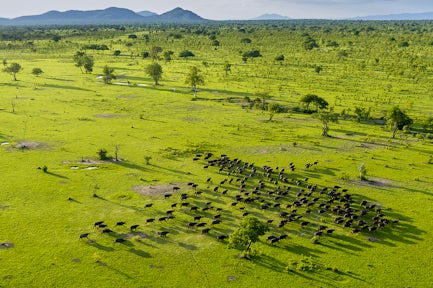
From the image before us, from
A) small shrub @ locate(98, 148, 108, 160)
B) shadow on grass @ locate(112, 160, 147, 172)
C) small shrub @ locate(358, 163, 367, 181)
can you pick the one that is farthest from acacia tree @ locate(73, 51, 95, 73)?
small shrub @ locate(358, 163, 367, 181)

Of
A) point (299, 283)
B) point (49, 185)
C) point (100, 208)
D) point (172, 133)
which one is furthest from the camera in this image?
point (172, 133)

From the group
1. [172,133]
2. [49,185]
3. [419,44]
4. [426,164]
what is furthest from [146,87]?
[419,44]

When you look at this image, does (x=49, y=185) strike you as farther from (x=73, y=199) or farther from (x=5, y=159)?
(x=5, y=159)

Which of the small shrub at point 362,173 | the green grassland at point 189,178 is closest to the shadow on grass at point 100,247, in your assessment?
the green grassland at point 189,178

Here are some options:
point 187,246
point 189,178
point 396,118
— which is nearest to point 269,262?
point 187,246

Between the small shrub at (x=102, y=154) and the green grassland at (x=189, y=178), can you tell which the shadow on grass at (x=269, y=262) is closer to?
the green grassland at (x=189, y=178)

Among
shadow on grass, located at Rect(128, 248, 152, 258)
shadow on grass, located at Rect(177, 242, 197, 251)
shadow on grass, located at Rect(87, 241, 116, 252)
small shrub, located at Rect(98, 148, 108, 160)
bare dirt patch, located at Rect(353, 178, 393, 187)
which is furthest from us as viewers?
small shrub, located at Rect(98, 148, 108, 160)

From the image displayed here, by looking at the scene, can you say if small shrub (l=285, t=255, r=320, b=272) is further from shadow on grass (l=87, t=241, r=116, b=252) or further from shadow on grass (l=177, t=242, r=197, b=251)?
shadow on grass (l=87, t=241, r=116, b=252)
